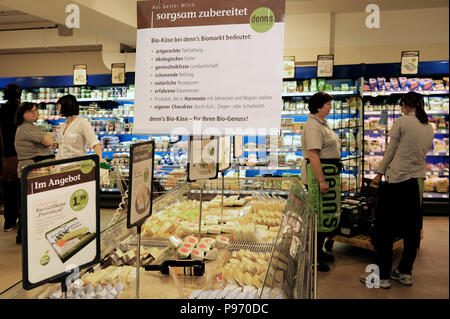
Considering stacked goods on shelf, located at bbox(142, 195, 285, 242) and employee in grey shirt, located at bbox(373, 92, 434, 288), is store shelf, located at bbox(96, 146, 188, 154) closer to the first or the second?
stacked goods on shelf, located at bbox(142, 195, 285, 242)

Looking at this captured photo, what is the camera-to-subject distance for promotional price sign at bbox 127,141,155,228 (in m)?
1.37

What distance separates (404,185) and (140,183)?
8.90 ft

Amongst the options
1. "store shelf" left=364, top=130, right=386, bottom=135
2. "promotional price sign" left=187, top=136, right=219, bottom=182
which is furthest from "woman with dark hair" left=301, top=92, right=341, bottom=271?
"store shelf" left=364, top=130, right=386, bottom=135

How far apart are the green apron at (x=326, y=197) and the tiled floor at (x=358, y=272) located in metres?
0.51

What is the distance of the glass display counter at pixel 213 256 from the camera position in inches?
58.8

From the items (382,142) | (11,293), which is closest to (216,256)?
(11,293)

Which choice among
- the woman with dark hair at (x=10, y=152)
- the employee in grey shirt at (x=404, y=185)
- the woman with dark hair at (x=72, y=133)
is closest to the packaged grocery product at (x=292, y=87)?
the employee in grey shirt at (x=404, y=185)

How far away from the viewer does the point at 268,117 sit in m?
1.74

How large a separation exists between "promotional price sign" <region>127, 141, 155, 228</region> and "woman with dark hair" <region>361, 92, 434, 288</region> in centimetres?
256

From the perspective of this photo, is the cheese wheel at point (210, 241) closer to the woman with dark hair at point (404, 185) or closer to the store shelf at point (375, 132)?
the woman with dark hair at point (404, 185)

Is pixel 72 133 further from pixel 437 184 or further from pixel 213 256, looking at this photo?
pixel 437 184

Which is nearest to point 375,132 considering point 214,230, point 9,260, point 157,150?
point 157,150
